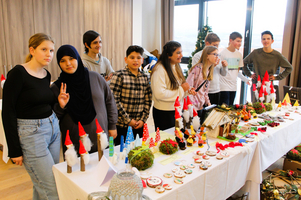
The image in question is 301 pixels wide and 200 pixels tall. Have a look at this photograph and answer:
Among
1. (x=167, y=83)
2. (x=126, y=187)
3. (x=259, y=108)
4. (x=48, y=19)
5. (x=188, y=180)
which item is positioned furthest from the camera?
(x=48, y=19)

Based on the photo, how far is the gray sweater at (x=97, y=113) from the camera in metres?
1.58

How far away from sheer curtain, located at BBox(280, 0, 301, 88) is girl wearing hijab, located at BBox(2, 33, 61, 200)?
4038 millimetres

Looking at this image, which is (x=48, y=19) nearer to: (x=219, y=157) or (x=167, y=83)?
(x=167, y=83)

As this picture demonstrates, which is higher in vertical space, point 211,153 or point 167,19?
point 167,19

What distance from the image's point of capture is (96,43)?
7.54 ft

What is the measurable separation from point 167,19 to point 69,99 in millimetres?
4982

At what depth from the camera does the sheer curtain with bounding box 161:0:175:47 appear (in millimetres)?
5895

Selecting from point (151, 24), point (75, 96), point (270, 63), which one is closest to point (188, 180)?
point (75, 96)

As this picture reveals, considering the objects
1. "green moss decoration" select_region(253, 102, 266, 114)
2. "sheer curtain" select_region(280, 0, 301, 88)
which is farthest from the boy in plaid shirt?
"sheer curtain" select_region(280, 0, 301, 88)

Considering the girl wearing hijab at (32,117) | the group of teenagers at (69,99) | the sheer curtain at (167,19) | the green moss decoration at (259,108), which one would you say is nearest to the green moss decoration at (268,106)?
the green moss decoration at (259,108)

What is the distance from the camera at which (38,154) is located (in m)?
1.39

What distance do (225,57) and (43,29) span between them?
2998 mm

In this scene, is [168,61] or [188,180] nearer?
[188,180]

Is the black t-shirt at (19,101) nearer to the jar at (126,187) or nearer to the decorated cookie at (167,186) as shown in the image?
the jar at (126,187)
